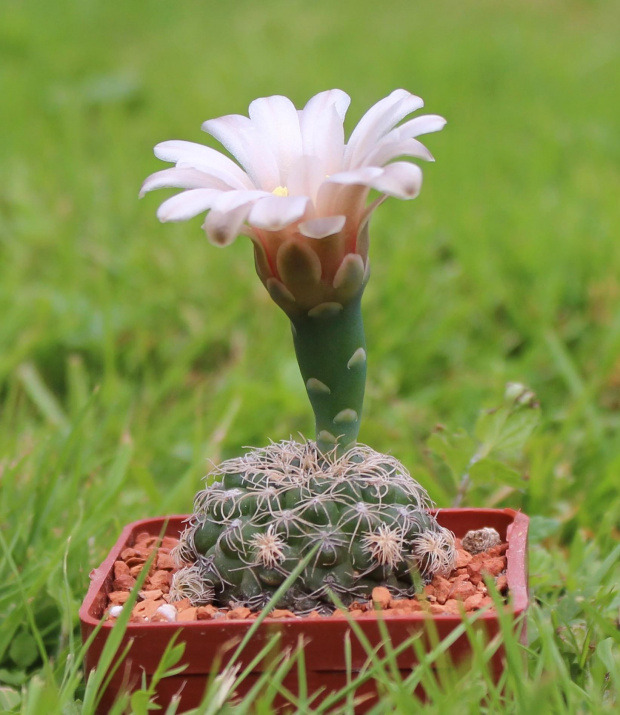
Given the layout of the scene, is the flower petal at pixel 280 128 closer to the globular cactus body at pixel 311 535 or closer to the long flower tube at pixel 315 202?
the long flower tube at pixel 315 202

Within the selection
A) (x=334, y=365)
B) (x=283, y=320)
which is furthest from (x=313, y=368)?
(x=283, y=320)

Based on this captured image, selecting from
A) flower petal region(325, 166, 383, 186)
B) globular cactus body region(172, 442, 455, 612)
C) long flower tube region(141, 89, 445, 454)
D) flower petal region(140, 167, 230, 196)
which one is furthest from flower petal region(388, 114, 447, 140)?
globular cactus body region(172, 442, 455, 612)

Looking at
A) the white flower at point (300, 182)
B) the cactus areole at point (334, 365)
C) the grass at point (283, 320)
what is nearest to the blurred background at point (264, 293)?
the grass at point (283, 320)

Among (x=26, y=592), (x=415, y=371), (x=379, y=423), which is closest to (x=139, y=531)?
(x=26, y=592)

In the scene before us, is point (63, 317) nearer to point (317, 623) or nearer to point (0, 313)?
point (0, 313)

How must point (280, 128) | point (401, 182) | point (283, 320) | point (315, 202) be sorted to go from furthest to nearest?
1. point (283, 320)
2. point (280, 128)
3. point (315, 202)
4. point (401, 182)

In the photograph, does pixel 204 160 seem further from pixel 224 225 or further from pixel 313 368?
pixel 313 368

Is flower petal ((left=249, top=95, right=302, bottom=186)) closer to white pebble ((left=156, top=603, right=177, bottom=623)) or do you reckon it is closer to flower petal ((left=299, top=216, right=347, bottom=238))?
flower petal ((left=299, top=216, right=347, bottom=238))
